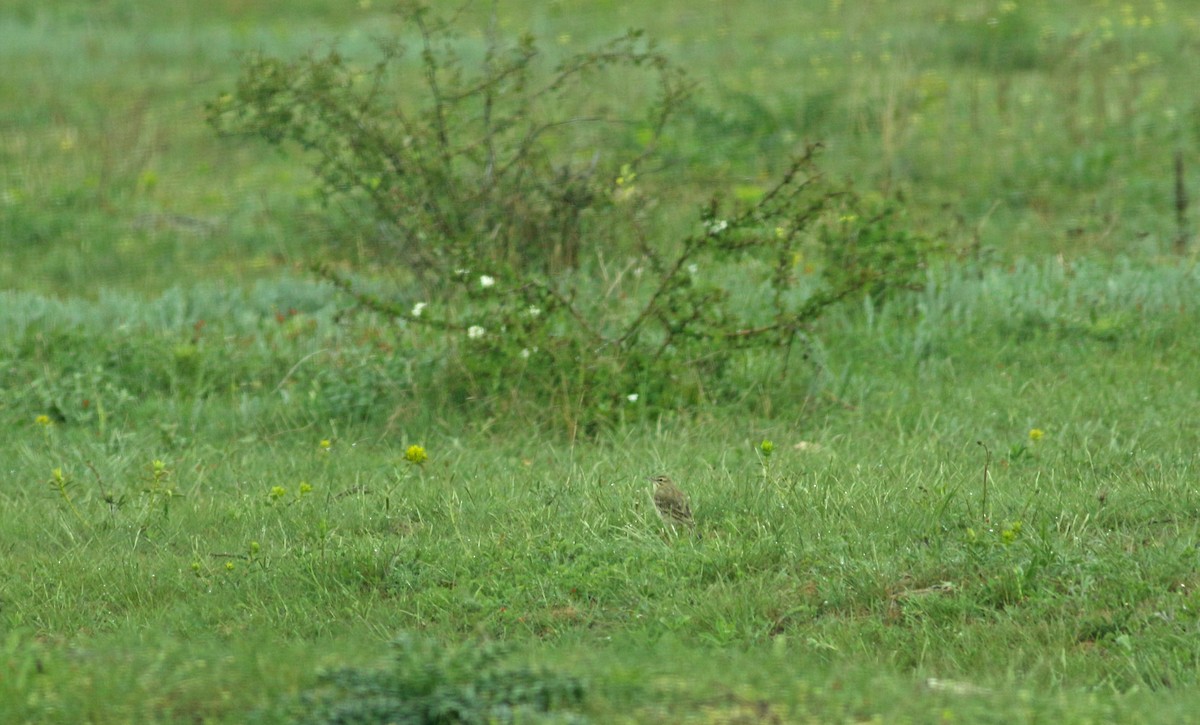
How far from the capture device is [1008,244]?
985cm

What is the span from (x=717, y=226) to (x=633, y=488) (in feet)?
→ 6.31

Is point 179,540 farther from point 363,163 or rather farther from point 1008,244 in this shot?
point 1008,244

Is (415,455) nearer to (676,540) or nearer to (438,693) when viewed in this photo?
(676,540)

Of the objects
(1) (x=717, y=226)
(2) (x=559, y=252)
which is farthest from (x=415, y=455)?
(2) (x=559, y=252)

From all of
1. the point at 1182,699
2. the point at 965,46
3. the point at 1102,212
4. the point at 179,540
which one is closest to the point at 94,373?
the point at 179,540

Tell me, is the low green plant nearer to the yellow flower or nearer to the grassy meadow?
the grassy meadow

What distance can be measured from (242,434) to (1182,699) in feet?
15.1

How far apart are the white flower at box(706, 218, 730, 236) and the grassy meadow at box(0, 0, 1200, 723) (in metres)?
0.69

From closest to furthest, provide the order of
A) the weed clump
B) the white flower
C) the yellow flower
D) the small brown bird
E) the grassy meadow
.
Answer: the grassy meadow < the small brown bird < the yellow flower < the weed clump < the white flower

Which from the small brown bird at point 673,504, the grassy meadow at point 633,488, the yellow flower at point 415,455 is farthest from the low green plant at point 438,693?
the yellow flower at point 415,455

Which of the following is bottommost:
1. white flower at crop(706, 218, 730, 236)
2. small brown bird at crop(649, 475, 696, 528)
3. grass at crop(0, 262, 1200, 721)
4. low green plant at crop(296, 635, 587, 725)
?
grass at crop(0, 262, 1200, 721)

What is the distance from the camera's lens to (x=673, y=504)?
16.4 feet

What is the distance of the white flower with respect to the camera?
6.84 metres

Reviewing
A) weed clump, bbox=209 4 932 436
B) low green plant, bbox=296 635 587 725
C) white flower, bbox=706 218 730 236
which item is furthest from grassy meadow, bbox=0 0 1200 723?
white flower, bbox=706 218 730 236
